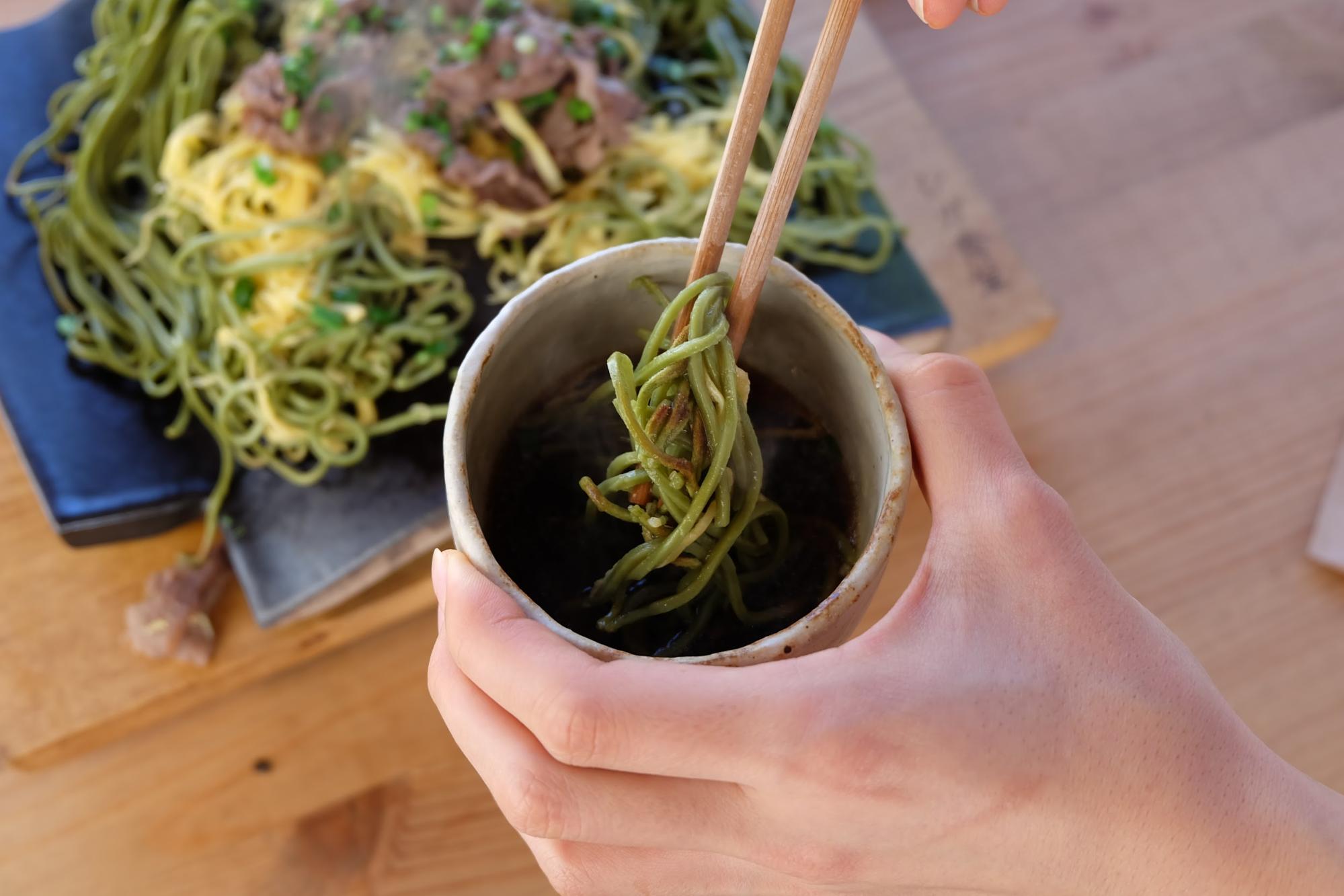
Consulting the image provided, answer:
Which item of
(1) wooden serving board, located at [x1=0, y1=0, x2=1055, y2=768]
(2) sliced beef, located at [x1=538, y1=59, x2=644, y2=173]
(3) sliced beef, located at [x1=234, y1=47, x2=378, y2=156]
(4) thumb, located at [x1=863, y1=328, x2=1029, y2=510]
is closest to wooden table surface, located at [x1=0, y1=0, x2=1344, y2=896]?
(1) wooden serving board, located at [x1=0, y1=0, x2=1055, y2=768]

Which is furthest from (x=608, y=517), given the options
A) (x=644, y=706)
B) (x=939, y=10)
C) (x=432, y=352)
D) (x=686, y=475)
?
(x=432, y=352)

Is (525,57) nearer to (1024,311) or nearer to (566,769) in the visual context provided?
(1024,311)

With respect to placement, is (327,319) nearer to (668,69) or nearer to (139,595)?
(139,595)

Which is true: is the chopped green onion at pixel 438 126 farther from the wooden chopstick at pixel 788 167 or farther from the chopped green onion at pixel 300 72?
the wooden chopstick at pixel 788 167

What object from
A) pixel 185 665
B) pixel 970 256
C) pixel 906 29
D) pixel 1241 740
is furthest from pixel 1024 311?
pixel 185 665

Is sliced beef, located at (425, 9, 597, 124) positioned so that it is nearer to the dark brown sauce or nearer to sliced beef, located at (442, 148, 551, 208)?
sliced beef, located at (442, 148, 551, 208)

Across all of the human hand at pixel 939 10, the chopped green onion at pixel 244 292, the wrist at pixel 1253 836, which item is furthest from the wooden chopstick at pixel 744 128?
the chopped green onion at pixel 244 292

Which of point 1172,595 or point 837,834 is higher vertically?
point 837,834
